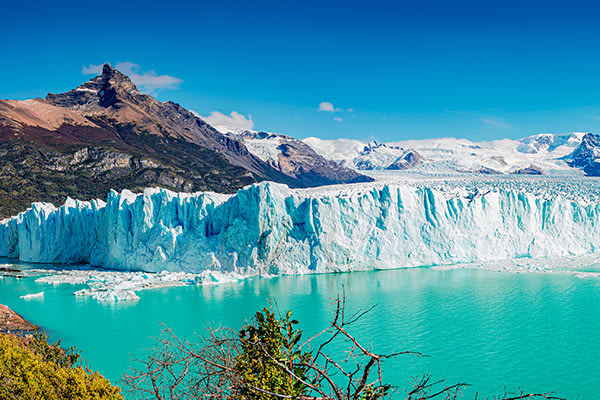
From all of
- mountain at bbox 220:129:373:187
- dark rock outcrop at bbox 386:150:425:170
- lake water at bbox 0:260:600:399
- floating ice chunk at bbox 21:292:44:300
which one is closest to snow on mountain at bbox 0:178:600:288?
lake water at bbox 0:260:600:399

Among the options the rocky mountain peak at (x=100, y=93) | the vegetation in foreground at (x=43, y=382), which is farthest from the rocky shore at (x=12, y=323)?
the rocky mountain peak at (x=100, y=93)

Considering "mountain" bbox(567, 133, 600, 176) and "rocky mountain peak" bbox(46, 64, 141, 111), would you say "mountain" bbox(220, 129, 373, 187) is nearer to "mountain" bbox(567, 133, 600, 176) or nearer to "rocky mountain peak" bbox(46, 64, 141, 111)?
"rocky mountain peak" bbox(46, 64, 141, 111)

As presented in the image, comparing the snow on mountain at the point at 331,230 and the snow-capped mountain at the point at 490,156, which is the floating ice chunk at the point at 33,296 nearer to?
the snow on mountain at the point at 331,230

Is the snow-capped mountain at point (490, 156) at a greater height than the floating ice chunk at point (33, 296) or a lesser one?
greater

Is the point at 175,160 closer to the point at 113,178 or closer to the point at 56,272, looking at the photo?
the point at 113,178

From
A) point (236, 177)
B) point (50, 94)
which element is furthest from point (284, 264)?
point (50, 94)

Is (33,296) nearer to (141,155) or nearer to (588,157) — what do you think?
(141,155)
